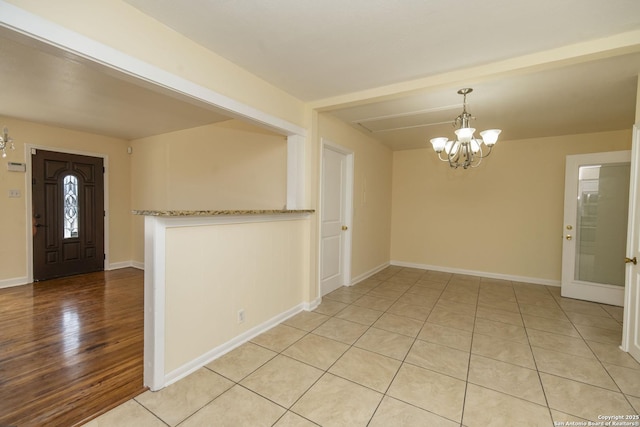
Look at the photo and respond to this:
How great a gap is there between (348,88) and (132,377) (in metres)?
3.17

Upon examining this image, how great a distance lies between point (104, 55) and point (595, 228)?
572cm

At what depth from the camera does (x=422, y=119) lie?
3.81 metres

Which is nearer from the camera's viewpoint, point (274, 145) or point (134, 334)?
point (134, 334)

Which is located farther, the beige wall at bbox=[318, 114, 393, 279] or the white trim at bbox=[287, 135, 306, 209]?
the beige wall at bbox=[318, 114, 393, 279]

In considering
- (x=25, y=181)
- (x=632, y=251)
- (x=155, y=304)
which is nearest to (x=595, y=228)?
(x=632, y=251)

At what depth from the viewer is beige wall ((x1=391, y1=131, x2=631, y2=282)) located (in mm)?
4590

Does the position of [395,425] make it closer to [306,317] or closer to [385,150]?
[306,317]

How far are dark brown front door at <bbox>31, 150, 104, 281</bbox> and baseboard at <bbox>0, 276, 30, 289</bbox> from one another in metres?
0.14

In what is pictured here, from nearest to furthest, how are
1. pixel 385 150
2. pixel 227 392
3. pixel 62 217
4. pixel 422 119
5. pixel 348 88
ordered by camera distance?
pixel 227 392 < pixel 348 88 < pixel 422 119 < pixel 62 217 < pixel 385 150

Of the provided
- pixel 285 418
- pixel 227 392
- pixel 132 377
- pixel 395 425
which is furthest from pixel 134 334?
pixel 395 425

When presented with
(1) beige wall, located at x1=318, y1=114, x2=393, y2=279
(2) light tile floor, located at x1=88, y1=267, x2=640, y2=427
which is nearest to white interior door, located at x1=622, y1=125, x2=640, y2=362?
(2) light tile floor, located at x1=88, y1=267, x2=640, y2=427

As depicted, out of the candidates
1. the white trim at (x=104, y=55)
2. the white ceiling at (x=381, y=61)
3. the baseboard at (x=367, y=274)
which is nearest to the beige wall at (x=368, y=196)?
the baseboard at (x=367, y=274)

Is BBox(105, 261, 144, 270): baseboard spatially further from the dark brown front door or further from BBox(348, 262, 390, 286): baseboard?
BBox(348, 262, 390, 286): baseboard

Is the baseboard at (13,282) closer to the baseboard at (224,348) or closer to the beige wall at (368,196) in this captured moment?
the baseboard at (224,348)
